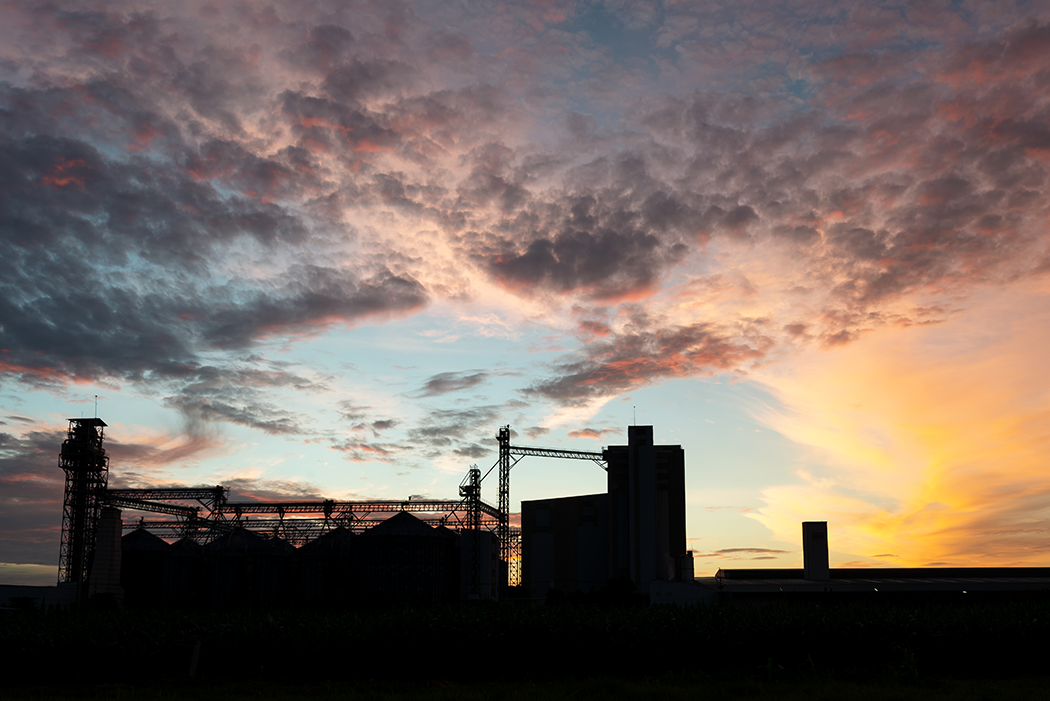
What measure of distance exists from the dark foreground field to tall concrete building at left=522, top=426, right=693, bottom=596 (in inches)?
2401

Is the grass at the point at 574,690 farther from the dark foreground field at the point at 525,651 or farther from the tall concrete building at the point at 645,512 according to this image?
the tall concrete building at the point at 645,512

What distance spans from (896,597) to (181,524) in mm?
87850

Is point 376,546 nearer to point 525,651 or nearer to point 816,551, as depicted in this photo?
point 816,551

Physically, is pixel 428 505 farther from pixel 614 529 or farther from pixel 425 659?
pixel 425 659

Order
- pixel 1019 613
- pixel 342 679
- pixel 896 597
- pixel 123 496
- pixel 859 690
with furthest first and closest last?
pixel 123 496 → pixel 896 597 → pixel 1019 613 → pixel 342 679 → pixel 859 690

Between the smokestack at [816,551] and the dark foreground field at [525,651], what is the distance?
178 feet

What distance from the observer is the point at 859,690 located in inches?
802

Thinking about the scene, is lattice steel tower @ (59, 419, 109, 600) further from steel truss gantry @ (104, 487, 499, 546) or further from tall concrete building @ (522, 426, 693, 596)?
tall concrete building @ (522, 426, 693, 596)

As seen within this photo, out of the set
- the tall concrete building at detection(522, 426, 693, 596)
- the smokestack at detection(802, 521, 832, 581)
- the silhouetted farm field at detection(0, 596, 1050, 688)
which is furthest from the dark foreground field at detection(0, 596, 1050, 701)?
the tall concrete building at detection(522, 426, 693, 596)

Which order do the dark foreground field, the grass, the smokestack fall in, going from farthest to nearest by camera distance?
the smokestack → the dark foreground field → the grass

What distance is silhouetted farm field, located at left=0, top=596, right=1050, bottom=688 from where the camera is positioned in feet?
78.5

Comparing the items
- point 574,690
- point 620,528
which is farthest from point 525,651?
point 620,528

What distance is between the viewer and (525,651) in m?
24.3

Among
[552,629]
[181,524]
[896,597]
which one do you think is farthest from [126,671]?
[181,524]
